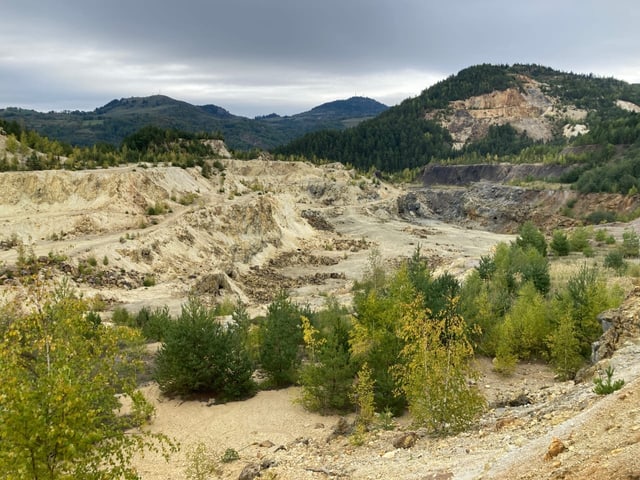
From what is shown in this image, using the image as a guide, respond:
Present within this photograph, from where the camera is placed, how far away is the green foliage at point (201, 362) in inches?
699

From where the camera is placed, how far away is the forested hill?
138625mm

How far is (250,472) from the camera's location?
37.1 feet

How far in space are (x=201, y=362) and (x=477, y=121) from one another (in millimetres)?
153971

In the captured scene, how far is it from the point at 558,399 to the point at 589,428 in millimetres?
4323

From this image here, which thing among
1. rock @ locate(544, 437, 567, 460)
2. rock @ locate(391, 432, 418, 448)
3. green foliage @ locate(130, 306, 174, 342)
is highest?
rock @ locate(544, 437, 567, 460)

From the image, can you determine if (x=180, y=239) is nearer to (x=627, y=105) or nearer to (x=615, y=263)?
(x=615, y=263)

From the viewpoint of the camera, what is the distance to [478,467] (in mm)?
8211

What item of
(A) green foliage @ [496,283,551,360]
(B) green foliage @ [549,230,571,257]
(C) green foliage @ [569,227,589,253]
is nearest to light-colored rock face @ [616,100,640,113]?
(C) green foliage @ [569,227,589,253]

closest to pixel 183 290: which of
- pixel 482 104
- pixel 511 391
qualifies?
pixel 511 391

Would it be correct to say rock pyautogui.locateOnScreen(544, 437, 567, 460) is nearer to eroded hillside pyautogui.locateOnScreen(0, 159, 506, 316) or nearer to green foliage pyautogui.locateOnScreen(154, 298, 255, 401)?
green foliage pyautogui.locateOnScreen(154, 298, 255, 401)

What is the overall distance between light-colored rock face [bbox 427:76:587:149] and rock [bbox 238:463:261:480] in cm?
14311

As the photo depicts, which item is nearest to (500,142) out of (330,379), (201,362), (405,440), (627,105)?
(627,105)

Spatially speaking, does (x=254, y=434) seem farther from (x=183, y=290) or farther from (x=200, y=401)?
(x=183, y=290)

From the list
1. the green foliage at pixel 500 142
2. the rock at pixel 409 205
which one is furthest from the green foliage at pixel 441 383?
the green foliage at pixel 500 142
